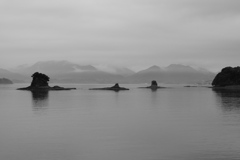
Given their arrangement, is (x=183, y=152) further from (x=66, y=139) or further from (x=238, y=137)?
(x=66, y=139)

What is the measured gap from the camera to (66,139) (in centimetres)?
3862

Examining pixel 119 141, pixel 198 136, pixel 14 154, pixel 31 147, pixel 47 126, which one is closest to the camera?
pixel 14 154

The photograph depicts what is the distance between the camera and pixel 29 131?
44.3 metres

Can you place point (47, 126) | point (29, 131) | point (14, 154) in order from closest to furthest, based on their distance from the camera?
point (14, 154), point (29, 131), point (47, 126)

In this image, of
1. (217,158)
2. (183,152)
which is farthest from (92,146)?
(217,158)

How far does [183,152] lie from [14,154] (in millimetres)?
17478

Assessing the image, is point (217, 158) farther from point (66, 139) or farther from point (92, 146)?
point (66, 139)

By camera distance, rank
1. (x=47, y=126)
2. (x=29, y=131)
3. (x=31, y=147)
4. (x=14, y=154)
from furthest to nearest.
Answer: (x=47, y=126) < (x=29, y=131) < (x=31, y=147) < (x=14, y=154)

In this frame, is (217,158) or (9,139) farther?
(9,139)

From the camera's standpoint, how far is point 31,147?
33.7m

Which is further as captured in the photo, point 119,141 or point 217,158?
point 119,141

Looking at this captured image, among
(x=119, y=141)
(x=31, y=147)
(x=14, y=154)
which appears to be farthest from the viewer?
(x=119, y=141)

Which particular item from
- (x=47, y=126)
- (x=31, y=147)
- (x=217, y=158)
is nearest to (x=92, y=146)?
(x=31, y=147)

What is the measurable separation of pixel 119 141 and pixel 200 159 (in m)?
11.5
